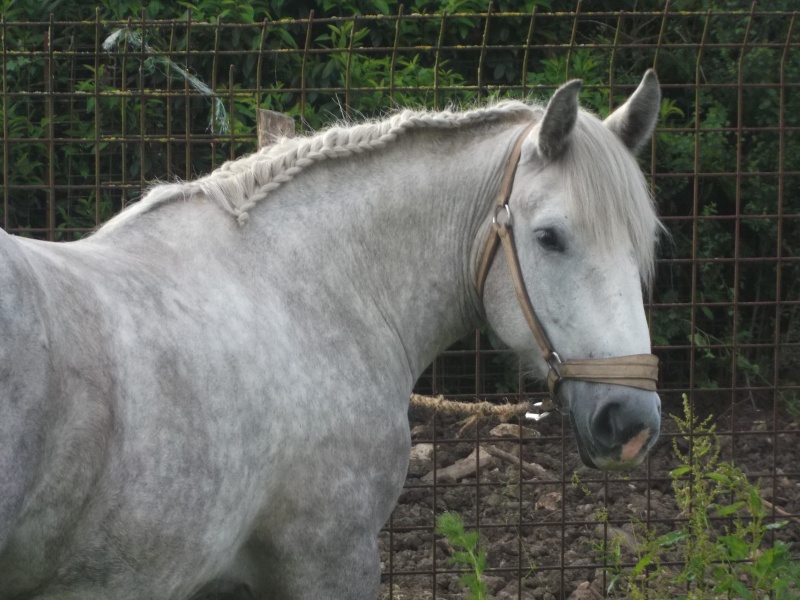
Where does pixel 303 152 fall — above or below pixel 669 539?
above

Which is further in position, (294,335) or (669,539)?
(669,539)

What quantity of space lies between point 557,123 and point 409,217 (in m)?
0.51

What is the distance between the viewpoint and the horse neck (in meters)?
2.73

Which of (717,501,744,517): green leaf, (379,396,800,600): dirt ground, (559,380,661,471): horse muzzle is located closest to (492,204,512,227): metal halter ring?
(559,380,661,471): horse muzzle

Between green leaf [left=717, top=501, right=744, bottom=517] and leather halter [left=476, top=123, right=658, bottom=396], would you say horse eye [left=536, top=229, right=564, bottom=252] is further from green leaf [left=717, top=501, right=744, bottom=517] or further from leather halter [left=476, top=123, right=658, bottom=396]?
green leaf [left=717, top=501, right=744, bottom=517]

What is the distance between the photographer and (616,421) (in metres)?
2.46

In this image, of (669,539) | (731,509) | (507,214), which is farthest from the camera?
(669,539)

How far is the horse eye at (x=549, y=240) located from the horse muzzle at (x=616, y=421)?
359 mm

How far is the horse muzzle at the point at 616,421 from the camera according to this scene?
244 centimetres

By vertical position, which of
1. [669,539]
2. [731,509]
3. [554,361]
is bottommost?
[669,539]

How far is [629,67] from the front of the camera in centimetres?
711

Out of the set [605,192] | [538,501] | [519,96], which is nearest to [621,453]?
[605,192]

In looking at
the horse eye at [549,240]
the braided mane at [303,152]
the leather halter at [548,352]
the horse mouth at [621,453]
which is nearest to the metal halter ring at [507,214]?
the leather halter at [548,352]

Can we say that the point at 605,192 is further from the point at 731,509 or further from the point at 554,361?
the point at 731,509
